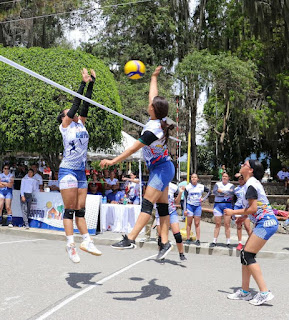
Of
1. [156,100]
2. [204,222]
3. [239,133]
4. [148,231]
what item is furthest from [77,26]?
[156,100]

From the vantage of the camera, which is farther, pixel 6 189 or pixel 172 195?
pixel 6 189

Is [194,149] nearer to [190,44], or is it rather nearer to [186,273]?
[190,44]

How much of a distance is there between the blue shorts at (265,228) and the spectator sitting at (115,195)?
9.92 metres

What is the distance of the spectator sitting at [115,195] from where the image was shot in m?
15.6

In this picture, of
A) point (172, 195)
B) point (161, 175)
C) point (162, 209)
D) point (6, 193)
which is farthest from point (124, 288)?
point (6, 193)

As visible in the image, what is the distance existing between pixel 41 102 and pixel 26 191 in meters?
3.66

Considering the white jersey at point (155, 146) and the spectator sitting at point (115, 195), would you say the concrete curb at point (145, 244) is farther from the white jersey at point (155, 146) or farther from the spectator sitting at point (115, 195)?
the white jersey at point (155, 146)

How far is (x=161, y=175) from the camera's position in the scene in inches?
236

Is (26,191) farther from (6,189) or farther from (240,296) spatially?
(240,296)

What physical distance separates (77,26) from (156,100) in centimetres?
2797

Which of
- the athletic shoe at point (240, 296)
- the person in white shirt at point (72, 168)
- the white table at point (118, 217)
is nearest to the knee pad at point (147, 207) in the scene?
the person in white shirt at point (72, 168)

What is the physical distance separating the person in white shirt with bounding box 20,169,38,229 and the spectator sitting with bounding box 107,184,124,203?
8.26ft

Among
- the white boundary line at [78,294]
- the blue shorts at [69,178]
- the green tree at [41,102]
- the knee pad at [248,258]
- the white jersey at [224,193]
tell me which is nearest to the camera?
the white boundary line at [78,294]

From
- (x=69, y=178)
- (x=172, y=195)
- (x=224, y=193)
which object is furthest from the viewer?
(x=224, y=193)
